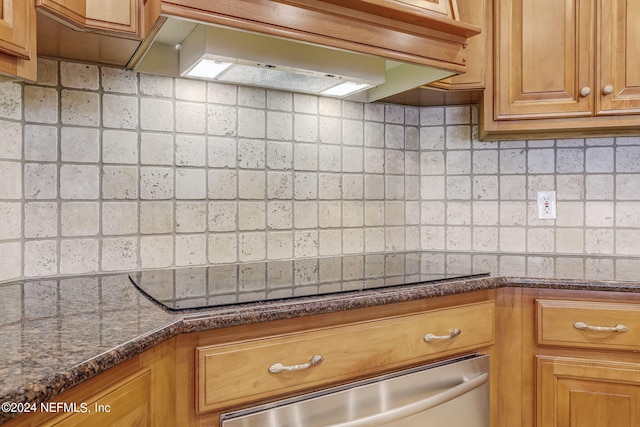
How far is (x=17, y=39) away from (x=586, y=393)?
1.68 m

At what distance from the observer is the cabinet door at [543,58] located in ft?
5.42

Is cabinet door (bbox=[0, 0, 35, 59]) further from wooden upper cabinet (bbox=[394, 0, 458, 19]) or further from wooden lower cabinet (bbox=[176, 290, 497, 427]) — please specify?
wooden upper cabinet (bbox=[394, 0, 458, 19])

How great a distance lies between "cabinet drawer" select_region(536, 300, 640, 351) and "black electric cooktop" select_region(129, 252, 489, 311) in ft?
0.80

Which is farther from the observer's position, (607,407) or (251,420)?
(607,407)

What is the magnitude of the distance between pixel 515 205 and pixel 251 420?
1.46m

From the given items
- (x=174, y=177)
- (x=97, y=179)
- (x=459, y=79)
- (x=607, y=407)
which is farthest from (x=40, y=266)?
(x=607, y=407)

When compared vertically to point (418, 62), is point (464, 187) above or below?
below

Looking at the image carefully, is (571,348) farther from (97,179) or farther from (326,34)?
(97,179)

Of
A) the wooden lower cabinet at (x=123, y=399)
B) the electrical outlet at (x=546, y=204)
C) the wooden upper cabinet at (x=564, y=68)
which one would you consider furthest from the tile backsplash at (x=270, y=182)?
the wooden lower cabinet at (x=123, y=399)

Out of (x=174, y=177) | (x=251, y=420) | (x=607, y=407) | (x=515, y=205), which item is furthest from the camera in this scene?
(x=515, y=205)

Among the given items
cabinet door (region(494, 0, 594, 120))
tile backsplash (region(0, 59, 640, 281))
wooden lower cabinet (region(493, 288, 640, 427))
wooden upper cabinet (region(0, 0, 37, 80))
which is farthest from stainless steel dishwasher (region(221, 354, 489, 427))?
cabinet door (region(494, 0, 594, 120))

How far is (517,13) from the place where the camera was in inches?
67.1

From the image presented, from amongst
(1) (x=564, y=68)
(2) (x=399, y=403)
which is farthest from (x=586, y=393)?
(1) (x=564, y=68)

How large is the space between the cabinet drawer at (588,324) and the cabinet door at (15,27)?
4.74 ft
